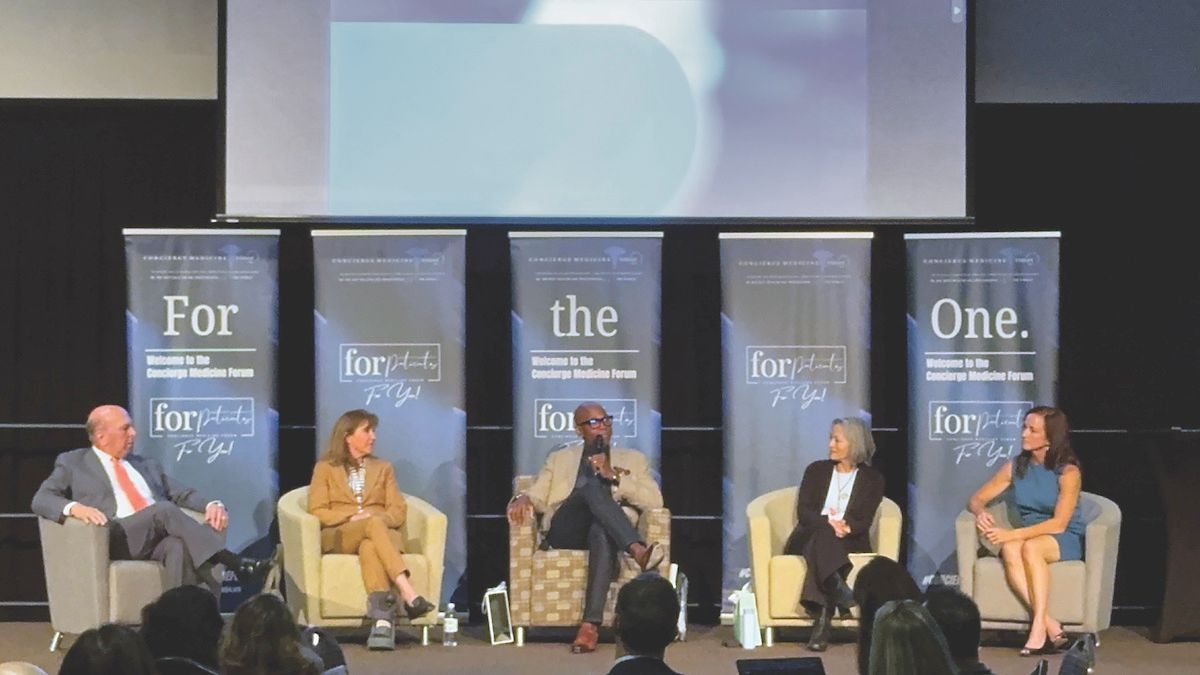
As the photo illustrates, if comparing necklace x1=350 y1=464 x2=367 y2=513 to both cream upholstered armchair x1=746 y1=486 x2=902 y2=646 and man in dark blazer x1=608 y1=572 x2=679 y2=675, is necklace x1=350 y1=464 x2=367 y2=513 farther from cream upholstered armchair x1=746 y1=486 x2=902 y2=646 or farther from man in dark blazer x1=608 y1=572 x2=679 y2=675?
man in dark blazer x1=608 y1=572 x2=679 y2=675

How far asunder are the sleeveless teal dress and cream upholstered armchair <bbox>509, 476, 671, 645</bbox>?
156 cm

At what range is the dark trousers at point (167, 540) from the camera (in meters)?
6.45

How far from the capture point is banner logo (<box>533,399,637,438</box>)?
7.27m

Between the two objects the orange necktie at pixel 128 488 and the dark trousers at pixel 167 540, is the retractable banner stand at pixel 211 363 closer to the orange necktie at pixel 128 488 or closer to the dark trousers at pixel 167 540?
the orange necktie at pixel 128 488

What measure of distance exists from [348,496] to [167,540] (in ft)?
2.56

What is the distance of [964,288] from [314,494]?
10.3ft

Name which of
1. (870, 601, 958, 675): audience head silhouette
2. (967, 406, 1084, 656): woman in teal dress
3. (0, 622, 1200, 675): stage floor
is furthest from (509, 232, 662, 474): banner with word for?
(870, 601, 958, 675): audience head silhouette

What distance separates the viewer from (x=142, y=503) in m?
6.72

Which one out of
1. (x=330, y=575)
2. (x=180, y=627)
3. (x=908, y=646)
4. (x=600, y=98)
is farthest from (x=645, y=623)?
(x=600, y=98)

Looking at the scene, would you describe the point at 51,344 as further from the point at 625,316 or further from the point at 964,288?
the point at 964,288

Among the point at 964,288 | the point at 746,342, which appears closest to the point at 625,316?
the point at 746,342

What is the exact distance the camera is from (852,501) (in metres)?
6.73

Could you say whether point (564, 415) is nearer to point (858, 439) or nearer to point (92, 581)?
point (858, 439)

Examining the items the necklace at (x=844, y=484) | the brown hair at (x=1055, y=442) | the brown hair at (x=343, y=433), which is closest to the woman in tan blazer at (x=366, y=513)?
the brown hair at (x=343, y=433)
